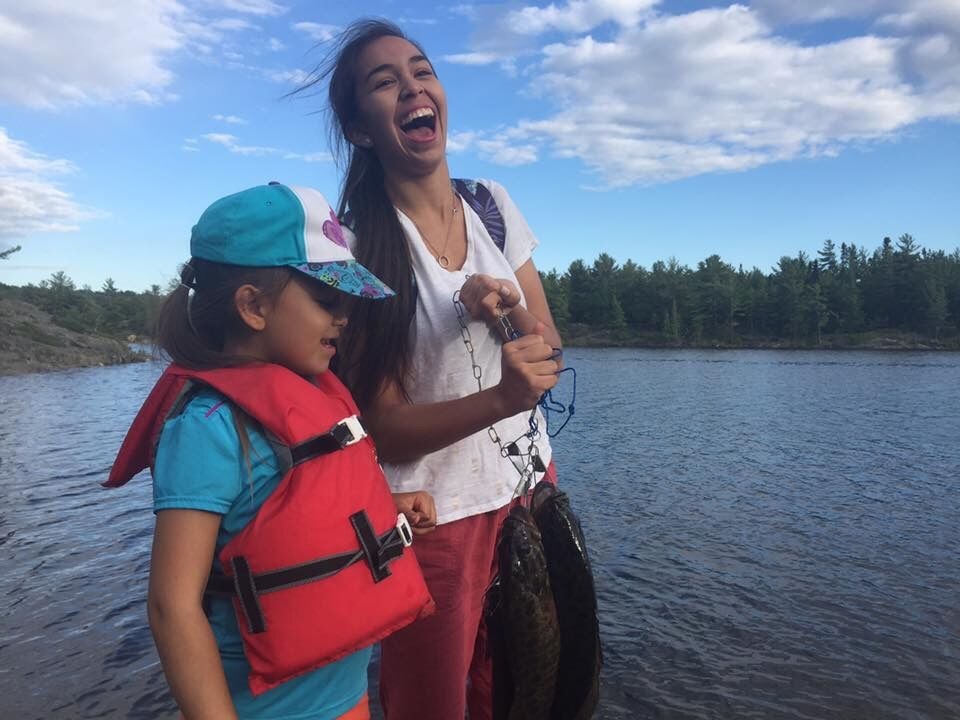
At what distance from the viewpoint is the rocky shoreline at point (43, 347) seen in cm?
4475

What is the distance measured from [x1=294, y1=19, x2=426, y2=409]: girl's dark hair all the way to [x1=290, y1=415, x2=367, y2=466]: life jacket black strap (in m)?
0.32

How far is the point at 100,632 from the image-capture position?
24.5ft

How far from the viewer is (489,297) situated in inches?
82.0

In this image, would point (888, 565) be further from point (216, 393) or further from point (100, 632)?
point (216, 393)

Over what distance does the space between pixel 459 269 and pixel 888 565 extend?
9990mm

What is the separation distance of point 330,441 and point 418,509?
1.62 ft

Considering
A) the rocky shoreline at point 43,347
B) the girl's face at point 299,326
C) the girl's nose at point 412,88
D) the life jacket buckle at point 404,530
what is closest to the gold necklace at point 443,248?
the girl's nose at point 412,88

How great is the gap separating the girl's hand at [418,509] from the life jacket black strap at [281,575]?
0.32m

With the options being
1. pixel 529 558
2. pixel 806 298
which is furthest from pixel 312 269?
pixel 806 298

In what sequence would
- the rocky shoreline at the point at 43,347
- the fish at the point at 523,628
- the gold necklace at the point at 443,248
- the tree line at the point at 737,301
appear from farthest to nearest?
the tree line at the point at 737,301
the rocky shoreline at the point at 43,347
the gold necklace at the point at 443,248
the fish at the point at 523,628

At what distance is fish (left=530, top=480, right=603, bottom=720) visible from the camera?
225 cm

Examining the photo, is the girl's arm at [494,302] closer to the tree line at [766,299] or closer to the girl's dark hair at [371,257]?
the girl's dark hair at [371,257]

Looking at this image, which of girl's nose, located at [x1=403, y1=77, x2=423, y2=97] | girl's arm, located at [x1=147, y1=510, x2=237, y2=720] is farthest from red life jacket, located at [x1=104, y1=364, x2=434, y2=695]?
girl's nose, located at [x1=403, y1=77, x2=423, y2=97]

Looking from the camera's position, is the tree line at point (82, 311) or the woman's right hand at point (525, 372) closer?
the woman's right hand at point (525, 372)
